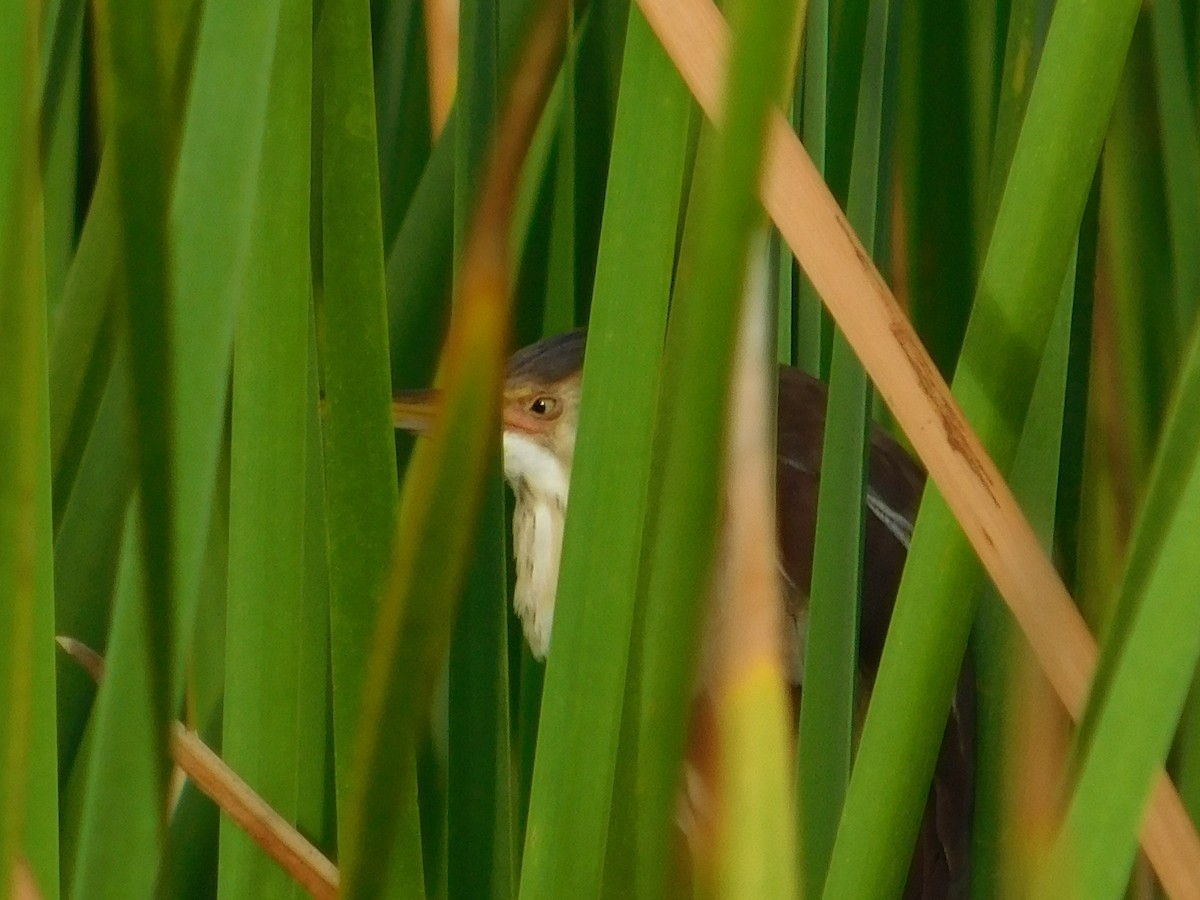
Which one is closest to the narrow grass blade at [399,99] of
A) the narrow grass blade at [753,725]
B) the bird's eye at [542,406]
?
the bird's eye at [542,406]

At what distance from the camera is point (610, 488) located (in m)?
0.39

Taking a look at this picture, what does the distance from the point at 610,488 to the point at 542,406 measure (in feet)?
2.10

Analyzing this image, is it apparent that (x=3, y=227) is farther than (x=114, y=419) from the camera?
No

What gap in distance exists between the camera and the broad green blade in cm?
36

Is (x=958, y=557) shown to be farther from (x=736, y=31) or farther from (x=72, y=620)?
(x=72, y=620)

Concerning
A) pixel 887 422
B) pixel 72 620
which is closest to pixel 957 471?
pixel 72 620

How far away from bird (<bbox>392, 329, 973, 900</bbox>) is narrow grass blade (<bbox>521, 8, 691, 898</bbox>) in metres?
0.44

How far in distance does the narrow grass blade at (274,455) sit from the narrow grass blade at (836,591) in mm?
173

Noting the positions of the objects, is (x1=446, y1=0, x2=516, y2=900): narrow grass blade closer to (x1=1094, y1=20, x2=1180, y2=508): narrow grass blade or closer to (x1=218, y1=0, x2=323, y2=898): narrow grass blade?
(x1=218, y1=0, x2=323, y2=898): narrow grass blade

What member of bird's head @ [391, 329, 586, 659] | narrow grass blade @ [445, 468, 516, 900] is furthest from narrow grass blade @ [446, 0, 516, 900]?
bird's head @ [391, 329, 586, 659]

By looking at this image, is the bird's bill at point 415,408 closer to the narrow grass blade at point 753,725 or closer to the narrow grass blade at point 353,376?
the narrow grass blade at point 353,376

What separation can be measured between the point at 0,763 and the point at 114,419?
0.23 meters

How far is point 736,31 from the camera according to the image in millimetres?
251

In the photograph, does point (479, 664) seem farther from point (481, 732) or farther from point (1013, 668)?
point (1013, 668)
